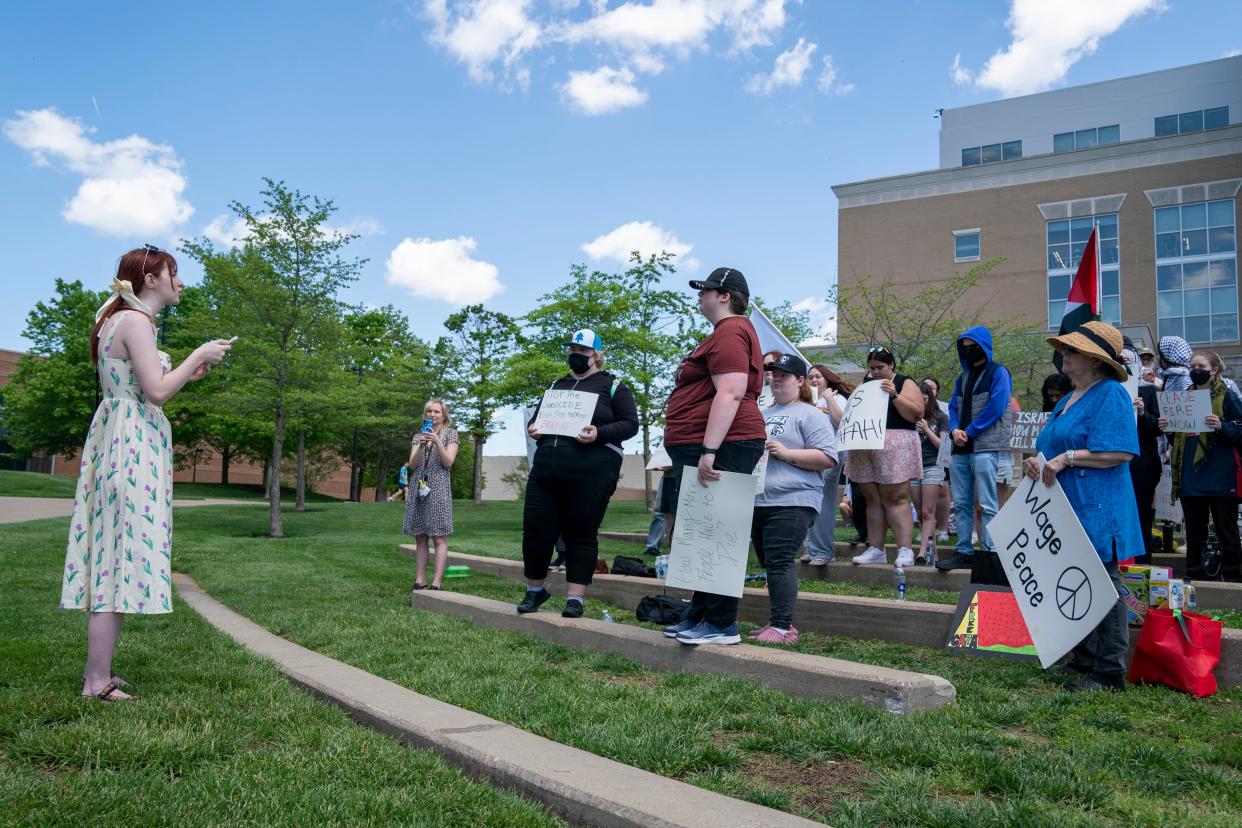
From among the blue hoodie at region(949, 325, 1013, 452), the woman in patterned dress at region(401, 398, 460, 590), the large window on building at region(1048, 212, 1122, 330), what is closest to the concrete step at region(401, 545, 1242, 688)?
the blue hoodie at region(949, 325, 1013, 452)

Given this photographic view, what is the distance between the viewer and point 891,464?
25.1ft

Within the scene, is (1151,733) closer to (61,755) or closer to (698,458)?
(698,458)

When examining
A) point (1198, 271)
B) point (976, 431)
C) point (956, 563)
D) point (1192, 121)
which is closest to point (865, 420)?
point (976, 431)

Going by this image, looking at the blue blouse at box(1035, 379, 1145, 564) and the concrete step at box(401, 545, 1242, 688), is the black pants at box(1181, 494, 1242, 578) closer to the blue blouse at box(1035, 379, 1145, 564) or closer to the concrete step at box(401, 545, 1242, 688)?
the concrete step at box(401, 545, 1242, 688)

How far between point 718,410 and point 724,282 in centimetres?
84

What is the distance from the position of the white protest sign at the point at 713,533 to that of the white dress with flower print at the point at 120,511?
103 inches

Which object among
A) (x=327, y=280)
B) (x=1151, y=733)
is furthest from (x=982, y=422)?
(x=327, y=280)

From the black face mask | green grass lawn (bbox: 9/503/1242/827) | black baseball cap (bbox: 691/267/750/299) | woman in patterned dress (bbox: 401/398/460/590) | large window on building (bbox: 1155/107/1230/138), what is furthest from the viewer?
large window on building (bbox: 1155/107/1230/138)

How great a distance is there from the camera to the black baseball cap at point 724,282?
5203 mm

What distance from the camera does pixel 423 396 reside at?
34438mm

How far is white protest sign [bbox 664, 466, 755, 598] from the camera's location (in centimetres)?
486

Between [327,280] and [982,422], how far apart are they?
14.9 meters

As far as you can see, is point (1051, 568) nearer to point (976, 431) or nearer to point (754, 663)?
point (754, 663)

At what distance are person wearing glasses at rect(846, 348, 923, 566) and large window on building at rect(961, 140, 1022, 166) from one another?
42068 millimetres
